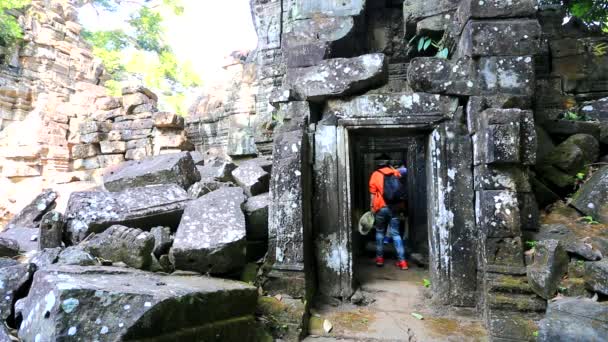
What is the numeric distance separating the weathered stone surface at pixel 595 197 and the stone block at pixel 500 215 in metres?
0.87

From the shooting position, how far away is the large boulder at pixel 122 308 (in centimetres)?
201

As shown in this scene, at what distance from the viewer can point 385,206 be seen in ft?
18.2

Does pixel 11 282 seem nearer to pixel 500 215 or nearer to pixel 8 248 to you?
pixel 8 248

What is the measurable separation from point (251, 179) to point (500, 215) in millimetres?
2929

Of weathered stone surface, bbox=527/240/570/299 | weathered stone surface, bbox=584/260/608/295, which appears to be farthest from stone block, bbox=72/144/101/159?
weathered stone surface, bbox=584/260/608/295

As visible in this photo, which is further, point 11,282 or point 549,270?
point 549,270

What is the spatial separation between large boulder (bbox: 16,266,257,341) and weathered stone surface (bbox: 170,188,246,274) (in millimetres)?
479

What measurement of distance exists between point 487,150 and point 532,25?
1418 mm

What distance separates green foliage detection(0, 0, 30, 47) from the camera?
11102mm

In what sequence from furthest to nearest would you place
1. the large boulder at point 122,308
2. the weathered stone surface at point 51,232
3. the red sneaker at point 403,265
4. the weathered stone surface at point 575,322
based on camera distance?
the red sneaker at point 403,265, the weathered stone surface at point 51,232, the weathered stone surface at point 575,322, the large boulder at point 122,308

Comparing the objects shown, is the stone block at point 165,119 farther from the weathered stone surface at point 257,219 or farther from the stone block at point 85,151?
the weathered stone surface at point 257,219

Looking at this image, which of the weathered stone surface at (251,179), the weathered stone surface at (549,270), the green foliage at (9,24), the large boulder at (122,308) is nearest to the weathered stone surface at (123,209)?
the weathered stone surface at (251,179)

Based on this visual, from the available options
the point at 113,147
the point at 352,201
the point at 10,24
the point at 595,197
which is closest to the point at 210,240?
the point at 352,201

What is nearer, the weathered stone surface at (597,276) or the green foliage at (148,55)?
the weathered stone surface at (597,276)
